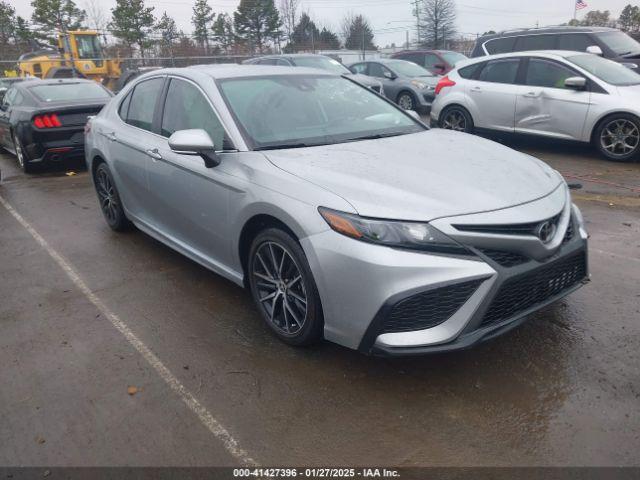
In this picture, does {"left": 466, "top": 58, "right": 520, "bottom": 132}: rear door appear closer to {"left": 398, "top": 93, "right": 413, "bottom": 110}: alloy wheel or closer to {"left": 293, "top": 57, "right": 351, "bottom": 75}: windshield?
{"left": 398, "top": 93, "right": 413, "bottom": 110}: alloy wheel

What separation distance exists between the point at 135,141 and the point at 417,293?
10.1ft

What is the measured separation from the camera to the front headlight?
2.55 m

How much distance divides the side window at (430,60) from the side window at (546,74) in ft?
26.7

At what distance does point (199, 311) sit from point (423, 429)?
188 cm

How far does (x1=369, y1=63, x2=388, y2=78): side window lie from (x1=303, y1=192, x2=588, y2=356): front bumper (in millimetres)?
12428

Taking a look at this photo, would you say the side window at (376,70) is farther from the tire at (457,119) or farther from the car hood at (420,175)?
the car hood at (420,175)

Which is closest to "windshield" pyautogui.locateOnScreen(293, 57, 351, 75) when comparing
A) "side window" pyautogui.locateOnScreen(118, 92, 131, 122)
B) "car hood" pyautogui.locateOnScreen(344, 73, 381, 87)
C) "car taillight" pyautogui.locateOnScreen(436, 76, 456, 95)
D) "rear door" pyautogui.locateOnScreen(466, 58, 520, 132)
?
"car hood" pyautogui.locateOnScreen(344, 73, 381, 87)

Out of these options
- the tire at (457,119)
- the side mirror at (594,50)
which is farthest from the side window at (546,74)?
the side mirror at (594,50)

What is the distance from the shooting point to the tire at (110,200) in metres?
5.24

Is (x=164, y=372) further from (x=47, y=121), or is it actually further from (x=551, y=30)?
(x=551, y=30)

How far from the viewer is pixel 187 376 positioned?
3.03m

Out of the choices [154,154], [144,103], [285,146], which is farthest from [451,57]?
[285,146]

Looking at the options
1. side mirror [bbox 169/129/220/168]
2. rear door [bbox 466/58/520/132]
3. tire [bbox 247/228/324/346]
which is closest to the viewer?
tire [bbox 247/228/324/346]

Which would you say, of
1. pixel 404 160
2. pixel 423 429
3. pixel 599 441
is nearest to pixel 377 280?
pixel 423 429
